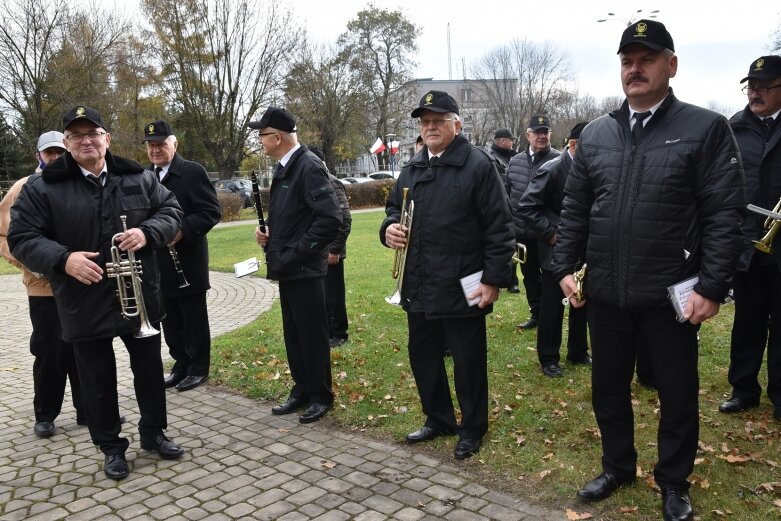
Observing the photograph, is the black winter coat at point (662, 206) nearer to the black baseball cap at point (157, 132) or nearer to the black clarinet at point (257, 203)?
the black clarinet at point (257, 203)

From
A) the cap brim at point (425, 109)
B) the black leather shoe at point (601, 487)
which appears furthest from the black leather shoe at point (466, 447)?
the cap brim at point (425, 109)

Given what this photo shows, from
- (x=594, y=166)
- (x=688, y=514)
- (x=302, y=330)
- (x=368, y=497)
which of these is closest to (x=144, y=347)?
(x=302, y=330)

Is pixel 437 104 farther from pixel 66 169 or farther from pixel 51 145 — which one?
pixel 51 145

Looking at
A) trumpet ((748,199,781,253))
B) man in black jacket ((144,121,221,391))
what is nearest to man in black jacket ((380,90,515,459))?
trumpet ((748,199,781,253))

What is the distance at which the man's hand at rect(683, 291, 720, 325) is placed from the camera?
3.29 meters

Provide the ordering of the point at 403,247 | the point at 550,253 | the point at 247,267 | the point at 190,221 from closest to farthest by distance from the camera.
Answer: the point at 403,247 < the point at 247,267 < the point at 550,253 < the point at 190,221

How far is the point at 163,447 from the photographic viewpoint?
4797 mm

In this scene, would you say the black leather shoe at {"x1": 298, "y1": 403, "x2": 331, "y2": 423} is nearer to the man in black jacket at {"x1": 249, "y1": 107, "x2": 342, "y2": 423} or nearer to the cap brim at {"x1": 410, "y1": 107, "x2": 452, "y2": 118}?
the man in black jacket at {"x1": 249, "y1": 107, "x2": 342, "y2": 423}

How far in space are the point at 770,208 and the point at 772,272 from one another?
0.50m

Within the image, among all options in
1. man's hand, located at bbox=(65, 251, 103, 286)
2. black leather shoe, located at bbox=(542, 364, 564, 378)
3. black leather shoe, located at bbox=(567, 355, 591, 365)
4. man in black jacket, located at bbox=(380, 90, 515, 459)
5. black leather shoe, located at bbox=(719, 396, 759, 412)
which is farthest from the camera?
black leather shoe, located at bbox=(567, 355, 591, 365)

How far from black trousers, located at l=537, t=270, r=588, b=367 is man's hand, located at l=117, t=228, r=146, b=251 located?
3637 mm

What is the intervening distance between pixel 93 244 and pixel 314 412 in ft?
7.34

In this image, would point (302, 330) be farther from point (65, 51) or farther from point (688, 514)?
point (65, 51)

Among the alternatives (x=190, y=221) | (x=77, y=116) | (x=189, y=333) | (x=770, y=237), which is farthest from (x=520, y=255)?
(x=77, y=116)
